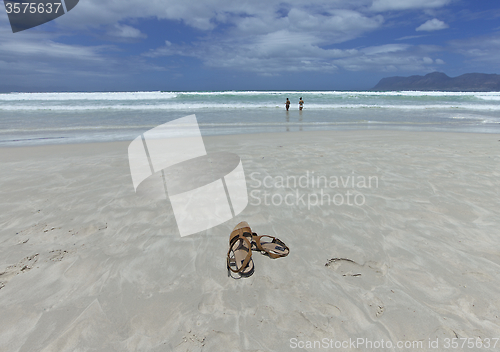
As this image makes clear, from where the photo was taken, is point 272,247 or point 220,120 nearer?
point 272,247

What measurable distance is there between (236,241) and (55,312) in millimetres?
1640

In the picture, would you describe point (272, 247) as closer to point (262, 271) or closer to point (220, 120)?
point (262, 271)

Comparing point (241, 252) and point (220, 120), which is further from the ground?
point (220, 120)

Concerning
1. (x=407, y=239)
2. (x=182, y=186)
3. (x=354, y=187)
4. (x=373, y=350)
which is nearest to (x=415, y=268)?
(x=407, y=239)

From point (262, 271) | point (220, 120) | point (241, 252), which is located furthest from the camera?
point (220, 120)

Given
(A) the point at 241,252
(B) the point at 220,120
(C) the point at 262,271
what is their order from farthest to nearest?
(B) the point at 220,120 → (A) the point at 241,252 → (C) the point at 262,271

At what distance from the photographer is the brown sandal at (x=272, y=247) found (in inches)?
103

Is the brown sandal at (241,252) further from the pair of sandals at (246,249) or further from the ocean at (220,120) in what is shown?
the ocean at (220,120)

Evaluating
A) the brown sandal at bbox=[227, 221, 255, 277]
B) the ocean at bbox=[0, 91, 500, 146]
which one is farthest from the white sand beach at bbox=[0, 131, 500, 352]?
the ocean at bbox=[0, 91, 500, 146]

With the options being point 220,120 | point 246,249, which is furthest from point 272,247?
point 220,120

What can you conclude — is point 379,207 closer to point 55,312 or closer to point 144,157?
point 55,312

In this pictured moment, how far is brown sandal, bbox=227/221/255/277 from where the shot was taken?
7.90 ft

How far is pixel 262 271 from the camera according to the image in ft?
8.01

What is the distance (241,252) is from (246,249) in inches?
3.5
